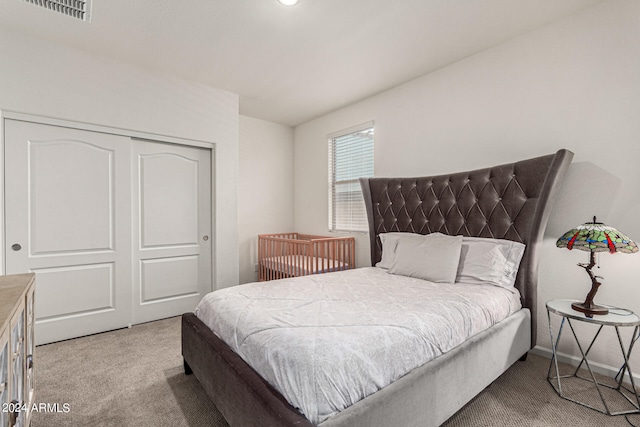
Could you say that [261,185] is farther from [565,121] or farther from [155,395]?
[565,121]

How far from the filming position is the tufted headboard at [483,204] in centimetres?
225

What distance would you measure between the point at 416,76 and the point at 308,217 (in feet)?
8.05

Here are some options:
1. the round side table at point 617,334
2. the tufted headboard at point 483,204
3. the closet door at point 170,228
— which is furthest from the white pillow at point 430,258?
the closet door at point 170,228

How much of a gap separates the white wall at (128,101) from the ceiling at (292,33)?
0.40 ft

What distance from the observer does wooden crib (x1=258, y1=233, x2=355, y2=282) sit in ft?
11.8

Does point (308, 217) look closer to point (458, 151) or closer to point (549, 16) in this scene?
point (458, 151)

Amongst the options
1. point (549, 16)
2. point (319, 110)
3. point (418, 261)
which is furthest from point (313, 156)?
point (549, 16)

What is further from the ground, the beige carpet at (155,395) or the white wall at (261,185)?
the white wall at (261,185)

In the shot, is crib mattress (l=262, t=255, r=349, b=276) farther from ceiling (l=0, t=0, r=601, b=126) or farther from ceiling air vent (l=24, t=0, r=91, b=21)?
ceiling air vent (l=24, t=0, r=91, b=21)

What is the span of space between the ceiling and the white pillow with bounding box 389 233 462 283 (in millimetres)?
1680

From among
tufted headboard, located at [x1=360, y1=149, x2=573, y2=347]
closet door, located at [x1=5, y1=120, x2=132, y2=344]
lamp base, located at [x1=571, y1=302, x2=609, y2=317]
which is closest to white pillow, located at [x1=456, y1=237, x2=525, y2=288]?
tufted headboard, located at [x1=360, y1=149, x2=573, y2=347]

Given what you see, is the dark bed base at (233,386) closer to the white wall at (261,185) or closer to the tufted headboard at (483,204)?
the tufted headboard at (483,204)

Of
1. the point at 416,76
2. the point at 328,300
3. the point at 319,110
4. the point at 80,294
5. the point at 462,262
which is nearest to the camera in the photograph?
the point at 328,300

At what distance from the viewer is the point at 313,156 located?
15.2 ft
